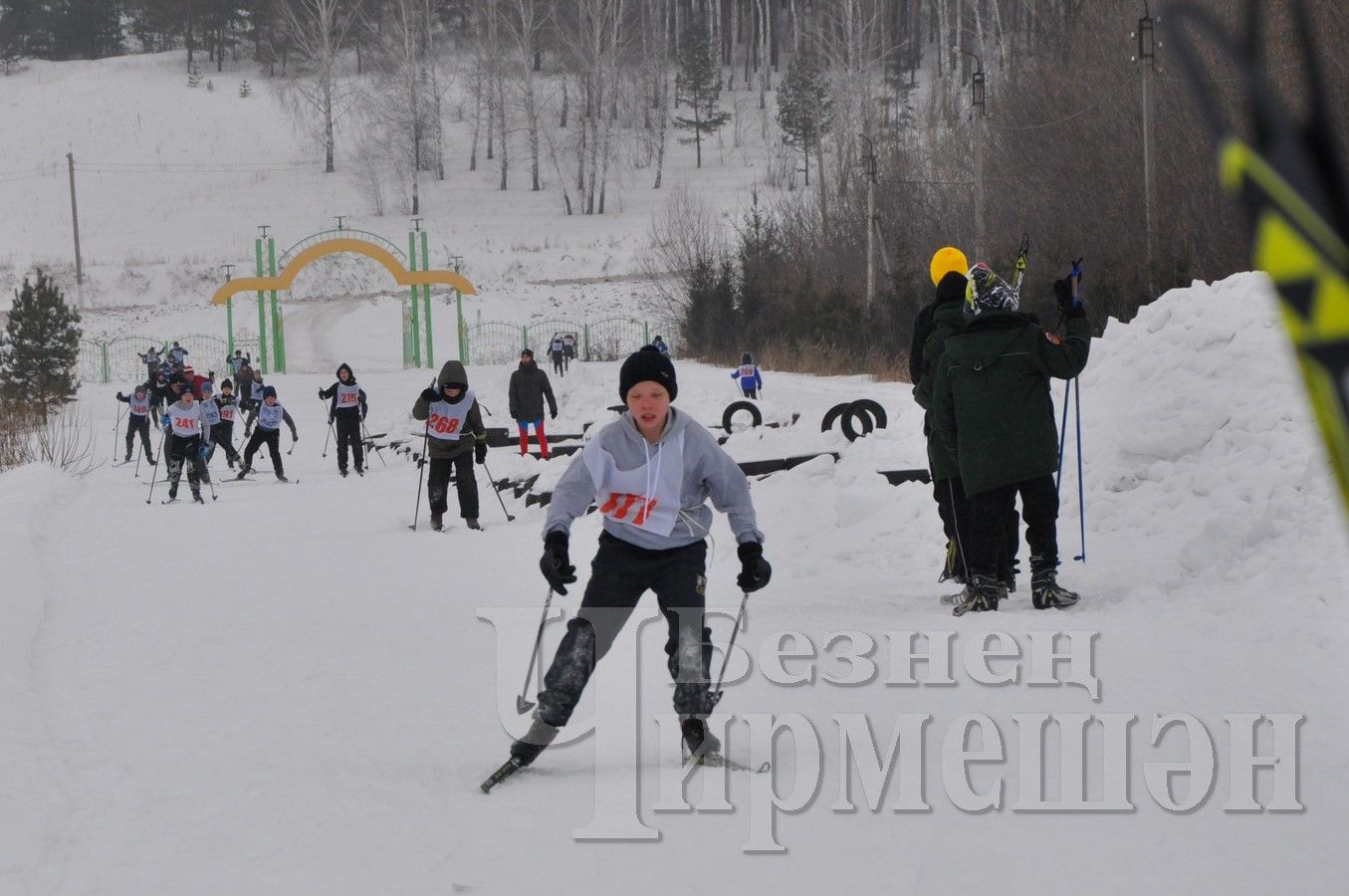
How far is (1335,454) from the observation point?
796 mm

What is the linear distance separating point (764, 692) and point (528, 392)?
1375cm

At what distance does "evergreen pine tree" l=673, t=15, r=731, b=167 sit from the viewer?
72.4 metres

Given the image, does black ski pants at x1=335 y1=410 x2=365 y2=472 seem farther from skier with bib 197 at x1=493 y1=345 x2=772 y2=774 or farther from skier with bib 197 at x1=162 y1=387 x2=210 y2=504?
skier with bib 197 at x1=493 y1=345 x2=772 y2=774

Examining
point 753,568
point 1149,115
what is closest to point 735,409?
point 1149,115

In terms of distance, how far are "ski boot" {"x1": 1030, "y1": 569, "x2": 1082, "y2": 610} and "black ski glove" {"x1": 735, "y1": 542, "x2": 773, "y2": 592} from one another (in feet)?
8.79

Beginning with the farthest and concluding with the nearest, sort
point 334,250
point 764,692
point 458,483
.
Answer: point 334,250 → point 458,483 → point 764,692

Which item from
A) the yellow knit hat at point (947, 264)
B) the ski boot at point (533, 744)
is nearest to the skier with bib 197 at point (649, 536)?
the ski boot at point (533, 744)

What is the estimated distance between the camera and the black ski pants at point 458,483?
12.7 m

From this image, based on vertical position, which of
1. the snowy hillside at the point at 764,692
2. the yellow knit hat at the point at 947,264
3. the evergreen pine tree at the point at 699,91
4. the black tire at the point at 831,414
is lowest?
the snowy hillside at the point at 764,692

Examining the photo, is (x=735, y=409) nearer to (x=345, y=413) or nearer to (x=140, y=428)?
(x=345, y=413)

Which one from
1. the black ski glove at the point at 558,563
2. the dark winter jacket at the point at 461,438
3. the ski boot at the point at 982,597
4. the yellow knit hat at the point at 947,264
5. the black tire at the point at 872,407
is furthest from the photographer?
the black tire at the point at 872,407

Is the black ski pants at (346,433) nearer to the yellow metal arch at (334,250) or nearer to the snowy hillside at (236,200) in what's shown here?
the yellow metal arch at (334,250)

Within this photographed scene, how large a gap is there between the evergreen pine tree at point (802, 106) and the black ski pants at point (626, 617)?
62.2 m

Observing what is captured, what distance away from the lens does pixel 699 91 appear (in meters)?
72.9
